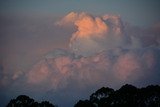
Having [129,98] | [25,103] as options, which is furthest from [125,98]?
[25,103]

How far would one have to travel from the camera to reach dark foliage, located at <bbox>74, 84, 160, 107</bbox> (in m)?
129

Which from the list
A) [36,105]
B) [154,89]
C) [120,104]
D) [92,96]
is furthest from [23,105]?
[154,89]

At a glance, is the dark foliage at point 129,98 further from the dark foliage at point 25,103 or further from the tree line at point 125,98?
the dark foliage at point 25,103

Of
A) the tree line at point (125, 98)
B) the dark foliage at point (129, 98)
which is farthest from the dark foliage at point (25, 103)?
the dark foliage at point (129, 98)

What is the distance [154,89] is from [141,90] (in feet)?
16.1

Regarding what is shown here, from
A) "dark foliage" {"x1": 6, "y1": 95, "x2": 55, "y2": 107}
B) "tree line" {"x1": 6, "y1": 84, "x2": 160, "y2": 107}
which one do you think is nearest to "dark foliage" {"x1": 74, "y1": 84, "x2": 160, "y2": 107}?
"tree line" {"x1": 6, "y1": 84, "x2": 160, "y2": 107}

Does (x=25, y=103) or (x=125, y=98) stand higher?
(x=25, y=103)

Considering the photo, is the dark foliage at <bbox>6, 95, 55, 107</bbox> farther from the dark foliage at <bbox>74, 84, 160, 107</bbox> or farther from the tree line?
the dark foliage at <bbox>74, 84, 160, 107</bbox>

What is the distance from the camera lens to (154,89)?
13338 centimetres

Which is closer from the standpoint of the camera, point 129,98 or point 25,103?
point 129,98

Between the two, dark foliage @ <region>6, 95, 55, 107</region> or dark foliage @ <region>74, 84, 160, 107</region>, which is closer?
dark foliage @ <region>74, 84, 160, 107</region>

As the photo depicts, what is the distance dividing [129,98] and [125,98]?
4.33 ft

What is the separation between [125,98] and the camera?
129000 millimetres

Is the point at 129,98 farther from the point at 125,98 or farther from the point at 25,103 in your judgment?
the point at 25,103
